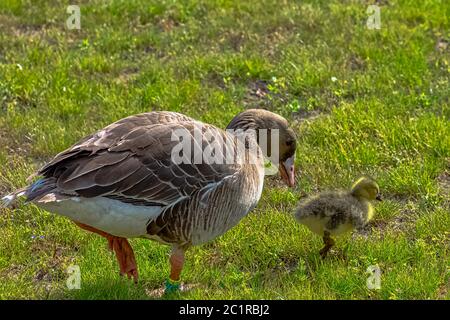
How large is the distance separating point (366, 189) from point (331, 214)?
0.46m

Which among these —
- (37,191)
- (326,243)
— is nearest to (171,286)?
(37,191)

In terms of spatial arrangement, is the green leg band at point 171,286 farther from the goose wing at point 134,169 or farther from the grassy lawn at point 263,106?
the goose wing at point 134,169

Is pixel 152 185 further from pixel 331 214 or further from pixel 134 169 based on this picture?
pixel 331 214

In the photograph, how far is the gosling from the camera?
256 inches

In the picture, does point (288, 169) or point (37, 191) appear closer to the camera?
point (37, 191)

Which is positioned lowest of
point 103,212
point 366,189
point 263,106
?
point 263,106

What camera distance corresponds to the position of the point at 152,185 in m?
5.88

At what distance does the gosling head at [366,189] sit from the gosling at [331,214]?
57 mm

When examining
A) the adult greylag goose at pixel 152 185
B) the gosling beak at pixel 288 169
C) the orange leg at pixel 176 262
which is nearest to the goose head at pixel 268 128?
the gosling beak at pixel 288 169

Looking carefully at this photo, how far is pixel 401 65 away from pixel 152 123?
167 inches

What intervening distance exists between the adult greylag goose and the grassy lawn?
0.43 metres

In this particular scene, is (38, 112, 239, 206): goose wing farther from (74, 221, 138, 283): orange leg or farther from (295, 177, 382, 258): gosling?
(295, 177, 382, 258): gosling

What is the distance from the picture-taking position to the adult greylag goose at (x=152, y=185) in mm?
5754

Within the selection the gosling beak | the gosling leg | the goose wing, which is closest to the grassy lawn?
the gosling leg
